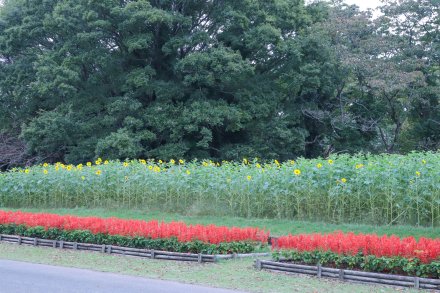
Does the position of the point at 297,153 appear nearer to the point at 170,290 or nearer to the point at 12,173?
the point at 12,173

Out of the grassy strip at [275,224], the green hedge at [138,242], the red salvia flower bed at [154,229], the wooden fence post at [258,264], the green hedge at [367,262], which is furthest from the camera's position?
the grassy strip at [275,224]

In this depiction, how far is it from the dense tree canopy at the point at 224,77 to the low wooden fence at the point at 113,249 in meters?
11.1

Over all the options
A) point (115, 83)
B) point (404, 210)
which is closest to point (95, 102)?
point (115, 83)

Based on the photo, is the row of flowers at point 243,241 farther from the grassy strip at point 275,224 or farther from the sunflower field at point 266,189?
the sunflower field at point 266,189

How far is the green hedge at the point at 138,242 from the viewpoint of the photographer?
1155 cm

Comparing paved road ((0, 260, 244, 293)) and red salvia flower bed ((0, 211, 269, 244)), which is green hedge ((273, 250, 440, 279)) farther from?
paved road ((0, 260, 244, 293))

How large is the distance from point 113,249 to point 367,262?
612 cm

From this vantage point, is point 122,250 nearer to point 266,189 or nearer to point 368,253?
point 266,189

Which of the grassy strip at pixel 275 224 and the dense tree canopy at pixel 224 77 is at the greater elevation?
the dense tree canopy at pixel 224 77

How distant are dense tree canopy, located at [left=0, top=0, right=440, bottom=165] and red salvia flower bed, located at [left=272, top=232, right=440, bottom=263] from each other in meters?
16.3

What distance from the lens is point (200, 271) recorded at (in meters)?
10.4

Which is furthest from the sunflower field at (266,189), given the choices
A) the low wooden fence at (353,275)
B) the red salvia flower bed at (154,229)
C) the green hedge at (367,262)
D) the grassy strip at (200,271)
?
the low wooden fence at (353,275)

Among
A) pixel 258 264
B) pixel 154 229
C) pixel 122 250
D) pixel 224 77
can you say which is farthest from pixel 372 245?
pixel 224 77

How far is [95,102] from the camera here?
1161 inches
